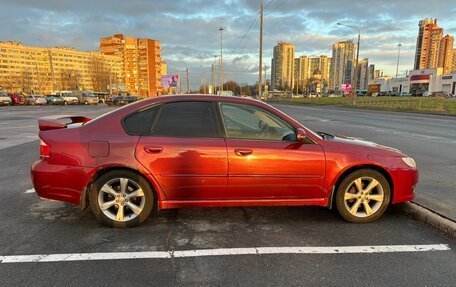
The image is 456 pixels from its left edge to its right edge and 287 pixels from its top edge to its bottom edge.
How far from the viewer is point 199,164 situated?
3.75m

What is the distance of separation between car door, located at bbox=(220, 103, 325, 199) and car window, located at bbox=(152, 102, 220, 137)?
18 centimetres

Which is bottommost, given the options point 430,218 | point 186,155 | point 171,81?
point 430,218

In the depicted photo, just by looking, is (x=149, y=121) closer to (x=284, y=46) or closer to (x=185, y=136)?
(x=185, y=136)

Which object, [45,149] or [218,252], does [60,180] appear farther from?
[218,252]

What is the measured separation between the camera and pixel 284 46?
87.8m

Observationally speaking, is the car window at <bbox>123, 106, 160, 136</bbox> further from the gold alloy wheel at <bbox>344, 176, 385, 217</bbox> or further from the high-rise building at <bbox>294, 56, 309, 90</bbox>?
the high-rise building at <bbox>294, 56, 309, 90</bbox>

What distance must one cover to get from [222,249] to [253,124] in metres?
1.58

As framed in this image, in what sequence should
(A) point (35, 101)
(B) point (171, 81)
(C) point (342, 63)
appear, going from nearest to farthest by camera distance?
(A) point (35, 101) → (B) point (171, 81) → (C) point (342, 63)

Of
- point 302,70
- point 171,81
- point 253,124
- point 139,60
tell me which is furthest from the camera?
point 302,70

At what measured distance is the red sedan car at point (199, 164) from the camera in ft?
12.3

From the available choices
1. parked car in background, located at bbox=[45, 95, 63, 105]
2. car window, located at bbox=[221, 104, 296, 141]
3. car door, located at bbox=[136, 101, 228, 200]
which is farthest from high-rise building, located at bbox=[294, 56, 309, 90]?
car door, located at bbox=[136, 101, 228, 200]

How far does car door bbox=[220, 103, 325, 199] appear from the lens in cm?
379

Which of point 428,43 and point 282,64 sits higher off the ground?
point 428,43

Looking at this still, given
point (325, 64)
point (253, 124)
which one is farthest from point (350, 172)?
point (325, 64)
